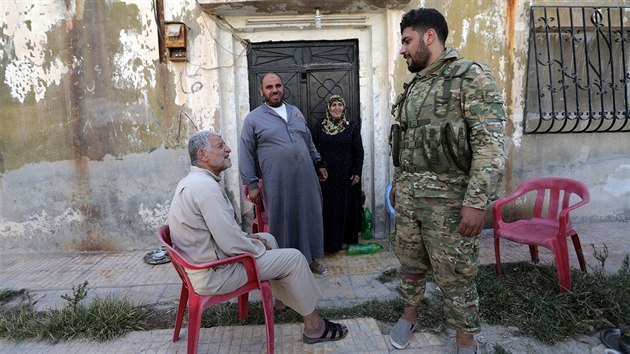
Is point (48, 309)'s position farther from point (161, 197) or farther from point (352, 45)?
point (352, 45)

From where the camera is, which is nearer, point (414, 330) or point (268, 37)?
point (414, 330)

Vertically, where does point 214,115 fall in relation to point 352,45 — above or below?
below

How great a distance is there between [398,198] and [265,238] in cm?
96

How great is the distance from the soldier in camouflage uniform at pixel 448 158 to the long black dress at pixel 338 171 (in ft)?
6.18

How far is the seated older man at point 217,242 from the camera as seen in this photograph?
2328mm

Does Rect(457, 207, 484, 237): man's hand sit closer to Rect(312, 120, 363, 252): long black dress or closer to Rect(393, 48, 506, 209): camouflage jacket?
Rect(393, 48, 506, 209): camouflage jacket

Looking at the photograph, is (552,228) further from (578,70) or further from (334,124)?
(578,70)

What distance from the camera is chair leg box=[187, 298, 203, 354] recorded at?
2.32m

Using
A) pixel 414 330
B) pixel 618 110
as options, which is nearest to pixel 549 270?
pixel 414 330

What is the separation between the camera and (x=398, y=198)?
8.64 ft

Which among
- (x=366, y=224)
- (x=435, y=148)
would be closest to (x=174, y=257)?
(x=435, y=148)

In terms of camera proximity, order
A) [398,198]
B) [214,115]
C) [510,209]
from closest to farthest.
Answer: [398,198] < [214,115] < [510,209]

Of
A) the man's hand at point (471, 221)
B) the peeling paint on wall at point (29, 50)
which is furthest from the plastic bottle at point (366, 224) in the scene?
the peeling paint on wall at point (29, 50)

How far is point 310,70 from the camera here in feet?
15.9
